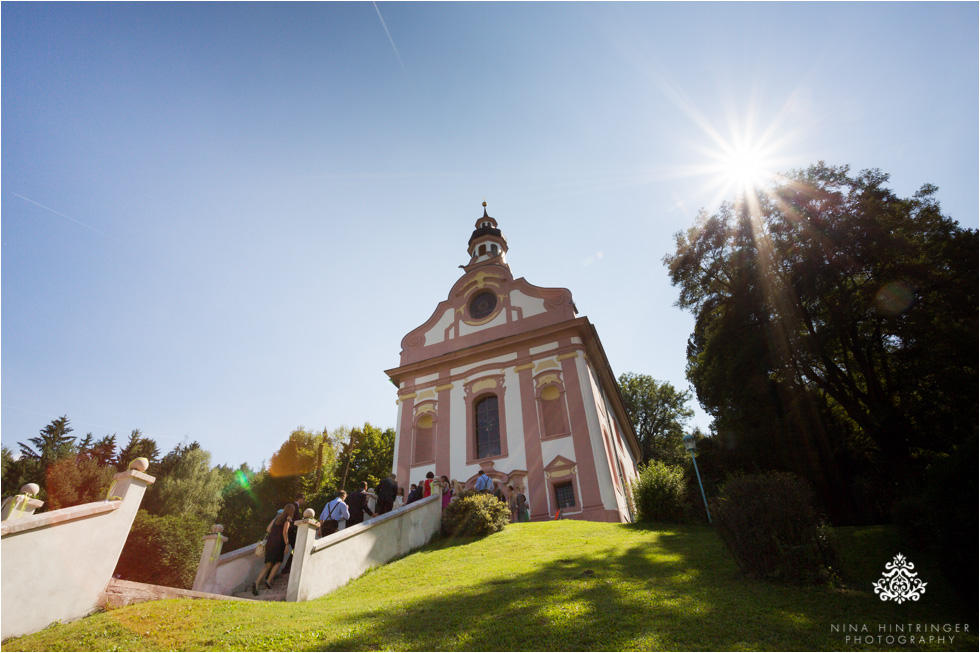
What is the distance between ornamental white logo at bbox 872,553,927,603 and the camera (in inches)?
225

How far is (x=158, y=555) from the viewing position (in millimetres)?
21625

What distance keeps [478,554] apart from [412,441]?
39.0 feet

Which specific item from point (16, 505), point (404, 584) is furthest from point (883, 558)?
point (16, 505)

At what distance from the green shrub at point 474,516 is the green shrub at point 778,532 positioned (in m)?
6.44

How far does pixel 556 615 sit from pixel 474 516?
724 cm

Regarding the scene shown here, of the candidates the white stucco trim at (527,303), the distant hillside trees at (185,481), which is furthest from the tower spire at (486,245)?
the distant hillside trees at (185,481)

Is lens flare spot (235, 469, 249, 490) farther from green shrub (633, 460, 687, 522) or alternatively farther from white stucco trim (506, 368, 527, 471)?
green shrub (633, 460, 687, 522)

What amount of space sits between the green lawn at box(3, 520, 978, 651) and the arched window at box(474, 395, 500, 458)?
1155 centimetres

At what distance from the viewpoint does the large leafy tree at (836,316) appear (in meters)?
12.2

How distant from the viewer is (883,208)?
1398 cm

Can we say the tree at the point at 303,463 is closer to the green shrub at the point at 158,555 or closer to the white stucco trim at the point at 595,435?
the green shrub at the point at 158,555

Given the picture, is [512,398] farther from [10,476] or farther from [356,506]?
[10,476]

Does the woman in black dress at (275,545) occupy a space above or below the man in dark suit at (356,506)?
below

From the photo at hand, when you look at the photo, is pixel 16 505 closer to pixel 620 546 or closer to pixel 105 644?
pixel 105 644
